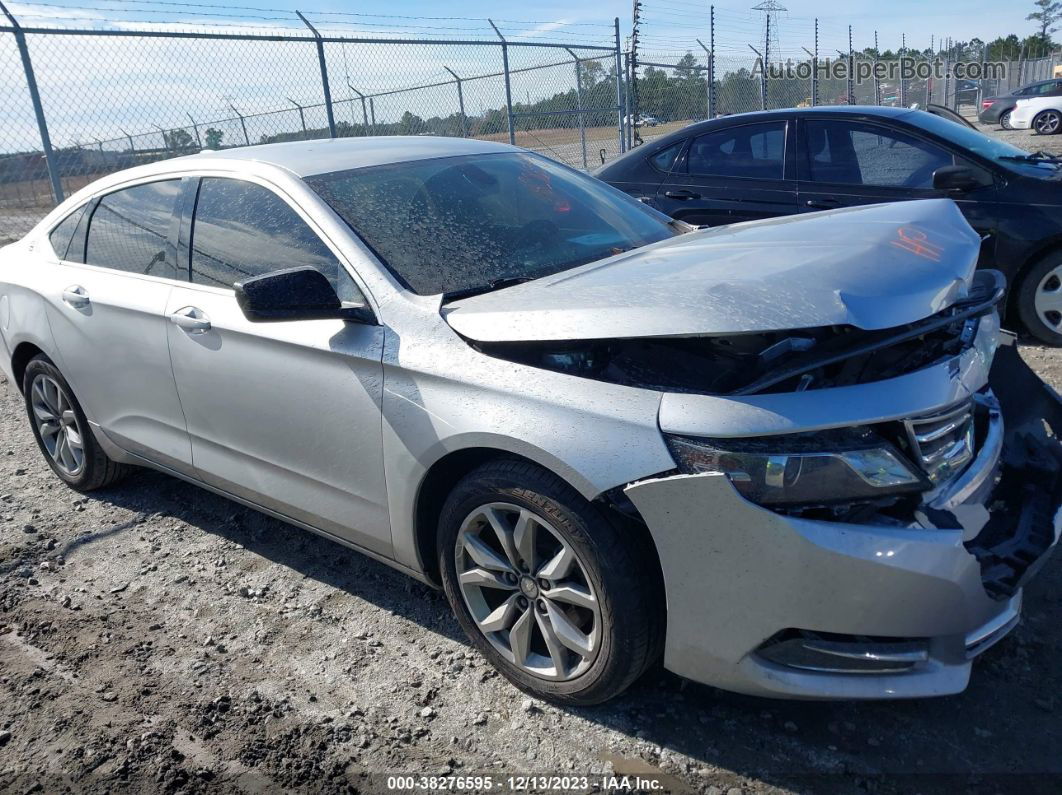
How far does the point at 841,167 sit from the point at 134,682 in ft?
17.4

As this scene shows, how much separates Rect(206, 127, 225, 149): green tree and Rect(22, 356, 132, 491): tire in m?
5.04

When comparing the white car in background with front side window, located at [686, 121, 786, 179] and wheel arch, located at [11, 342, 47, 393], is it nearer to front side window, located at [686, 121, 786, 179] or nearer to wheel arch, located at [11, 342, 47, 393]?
front side window, located at [686, 121, 786, 179]

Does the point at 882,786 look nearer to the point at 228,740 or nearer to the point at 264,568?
the point at 228,740

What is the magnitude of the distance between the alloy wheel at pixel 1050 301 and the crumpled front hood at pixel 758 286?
3.14 m

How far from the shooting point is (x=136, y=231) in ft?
12.4

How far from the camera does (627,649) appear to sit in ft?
7.68

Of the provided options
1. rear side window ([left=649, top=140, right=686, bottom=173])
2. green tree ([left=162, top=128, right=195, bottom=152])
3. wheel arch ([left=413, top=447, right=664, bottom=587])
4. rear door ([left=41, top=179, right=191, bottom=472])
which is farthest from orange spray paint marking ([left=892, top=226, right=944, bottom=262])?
green tree ([left=162, top=128, right=195, bottom=152])

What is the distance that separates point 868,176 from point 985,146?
79 centimetres

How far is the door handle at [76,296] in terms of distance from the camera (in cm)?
385

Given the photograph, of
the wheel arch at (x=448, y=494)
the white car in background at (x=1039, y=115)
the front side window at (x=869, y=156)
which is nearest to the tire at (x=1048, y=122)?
the white car in background at (x=1039, y=115)

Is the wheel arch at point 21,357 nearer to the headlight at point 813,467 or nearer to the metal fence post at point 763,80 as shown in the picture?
the headlight at point 813,467

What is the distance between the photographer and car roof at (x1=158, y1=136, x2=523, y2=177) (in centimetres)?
335

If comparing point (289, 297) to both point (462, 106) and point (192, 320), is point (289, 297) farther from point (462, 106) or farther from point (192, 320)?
point (462, 106)

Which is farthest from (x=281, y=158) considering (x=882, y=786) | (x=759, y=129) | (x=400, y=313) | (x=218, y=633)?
(x=759, y=129)
